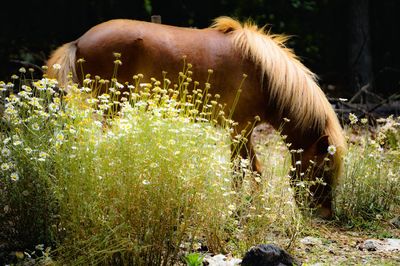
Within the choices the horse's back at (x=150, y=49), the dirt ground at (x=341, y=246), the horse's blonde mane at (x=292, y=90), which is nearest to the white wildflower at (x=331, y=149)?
the horse's blonde mane at (x=292, y=90)

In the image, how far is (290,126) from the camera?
4.93 m

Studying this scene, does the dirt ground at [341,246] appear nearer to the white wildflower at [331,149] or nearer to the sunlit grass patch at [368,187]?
the sunlit grass patch at [368,187]

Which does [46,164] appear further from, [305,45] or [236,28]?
[305,45]

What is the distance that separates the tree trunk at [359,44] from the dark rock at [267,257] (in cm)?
683

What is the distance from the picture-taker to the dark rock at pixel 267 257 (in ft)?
10.6

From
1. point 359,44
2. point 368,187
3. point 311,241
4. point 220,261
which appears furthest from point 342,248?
point 359,44

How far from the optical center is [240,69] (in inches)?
194

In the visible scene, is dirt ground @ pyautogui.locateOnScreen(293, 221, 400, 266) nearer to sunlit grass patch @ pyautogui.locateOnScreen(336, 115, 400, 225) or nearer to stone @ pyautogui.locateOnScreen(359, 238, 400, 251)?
stone @ pyautogui.locateOnScreen(359, 238, 400, 251)

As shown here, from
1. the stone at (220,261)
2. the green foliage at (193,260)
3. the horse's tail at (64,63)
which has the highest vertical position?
the horse's tail at (64,63)

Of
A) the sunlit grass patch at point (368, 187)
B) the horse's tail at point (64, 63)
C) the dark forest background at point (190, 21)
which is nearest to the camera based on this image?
the horse's tail at point (64, 63)

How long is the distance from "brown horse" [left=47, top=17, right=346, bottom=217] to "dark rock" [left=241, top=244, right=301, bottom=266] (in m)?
1.32

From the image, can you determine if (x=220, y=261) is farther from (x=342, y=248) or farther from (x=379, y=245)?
(x=379, y=245)

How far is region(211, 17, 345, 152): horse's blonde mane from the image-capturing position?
15.8 feet

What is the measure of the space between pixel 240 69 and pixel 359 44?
5.51 meters
